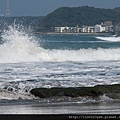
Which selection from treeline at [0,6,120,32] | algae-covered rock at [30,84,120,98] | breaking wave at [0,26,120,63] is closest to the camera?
algae-covered rock at [30,84,120,98]

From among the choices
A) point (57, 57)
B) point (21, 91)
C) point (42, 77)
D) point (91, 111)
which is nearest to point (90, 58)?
point (57, 57)

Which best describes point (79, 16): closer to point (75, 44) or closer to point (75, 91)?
point (75, 44)

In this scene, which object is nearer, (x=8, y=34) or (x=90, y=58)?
(x=90, y=58)

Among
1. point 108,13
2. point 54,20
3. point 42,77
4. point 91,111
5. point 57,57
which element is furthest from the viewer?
point 108,13

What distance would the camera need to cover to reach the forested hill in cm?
11731

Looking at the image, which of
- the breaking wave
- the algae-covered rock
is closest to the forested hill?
the breaking wave

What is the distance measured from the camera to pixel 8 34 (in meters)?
33.5

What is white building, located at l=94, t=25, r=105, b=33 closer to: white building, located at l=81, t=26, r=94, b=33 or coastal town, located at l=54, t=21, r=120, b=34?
coastal town, located at l=54, t=21, r=120, b=34

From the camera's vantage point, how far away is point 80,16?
120m

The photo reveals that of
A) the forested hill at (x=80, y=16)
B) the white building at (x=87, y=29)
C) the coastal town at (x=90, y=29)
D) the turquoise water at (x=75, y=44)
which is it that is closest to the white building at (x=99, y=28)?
the coastal town at (x=90, y=29)

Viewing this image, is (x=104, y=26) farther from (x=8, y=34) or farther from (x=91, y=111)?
(x=91, y=111)

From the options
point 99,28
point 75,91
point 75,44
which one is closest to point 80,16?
point 99,28

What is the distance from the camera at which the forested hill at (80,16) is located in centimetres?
11731

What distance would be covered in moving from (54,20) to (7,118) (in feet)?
359
